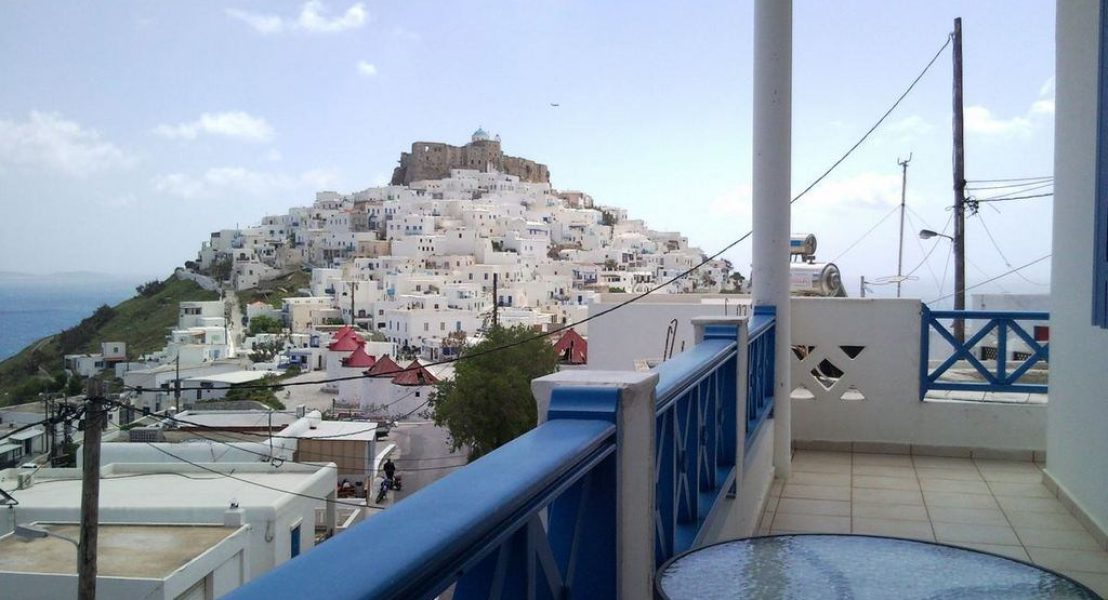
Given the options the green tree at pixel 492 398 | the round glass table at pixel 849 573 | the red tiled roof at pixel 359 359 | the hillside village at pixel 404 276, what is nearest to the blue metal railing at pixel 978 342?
the round glass table at pixel 849 573

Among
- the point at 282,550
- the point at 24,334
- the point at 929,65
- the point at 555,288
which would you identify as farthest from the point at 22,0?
the point at 929,65

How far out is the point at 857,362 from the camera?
5164 mm

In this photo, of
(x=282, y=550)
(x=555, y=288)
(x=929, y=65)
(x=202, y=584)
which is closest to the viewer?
(x=929, y=65)

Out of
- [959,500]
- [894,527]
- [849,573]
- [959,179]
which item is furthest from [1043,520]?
[959,179]

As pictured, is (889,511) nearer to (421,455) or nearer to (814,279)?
(814,279)

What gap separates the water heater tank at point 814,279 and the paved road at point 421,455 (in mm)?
21715

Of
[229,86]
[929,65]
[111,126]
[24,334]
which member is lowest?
[24,334]

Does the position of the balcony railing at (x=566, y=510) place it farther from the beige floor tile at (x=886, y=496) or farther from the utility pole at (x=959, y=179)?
the utility pole at (x=959, y=179)

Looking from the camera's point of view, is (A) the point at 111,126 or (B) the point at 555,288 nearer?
(B) the point at 555,288

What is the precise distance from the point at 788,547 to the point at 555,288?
75.3 meters

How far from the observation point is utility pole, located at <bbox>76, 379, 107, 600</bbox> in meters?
8.43

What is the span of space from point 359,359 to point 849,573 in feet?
159

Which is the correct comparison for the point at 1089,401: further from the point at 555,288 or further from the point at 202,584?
the point at 555,288

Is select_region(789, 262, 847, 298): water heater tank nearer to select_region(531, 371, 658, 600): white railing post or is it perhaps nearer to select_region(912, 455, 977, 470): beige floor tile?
select_region(912, 455, 977, 470): beige floor tile
